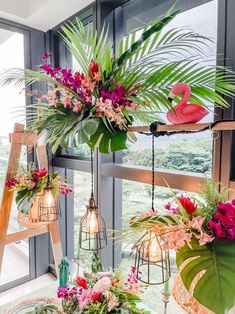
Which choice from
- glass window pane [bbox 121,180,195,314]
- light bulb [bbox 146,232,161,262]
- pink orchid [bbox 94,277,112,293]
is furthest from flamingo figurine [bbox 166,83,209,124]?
pink orchid [bbox 94,277,112,293]

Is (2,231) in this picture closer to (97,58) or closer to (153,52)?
(97,58)

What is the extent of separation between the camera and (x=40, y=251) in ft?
7.73

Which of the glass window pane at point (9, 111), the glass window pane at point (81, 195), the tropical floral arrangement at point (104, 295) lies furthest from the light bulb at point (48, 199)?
the glass window pane at point (9, 111)

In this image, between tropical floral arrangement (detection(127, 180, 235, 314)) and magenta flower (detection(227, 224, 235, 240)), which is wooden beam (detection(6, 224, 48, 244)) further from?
magenta flower (detection(227, 224, 235, 240))

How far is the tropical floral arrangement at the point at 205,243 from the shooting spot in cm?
62

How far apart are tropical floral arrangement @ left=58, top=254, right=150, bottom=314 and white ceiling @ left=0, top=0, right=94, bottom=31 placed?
1.85 metres

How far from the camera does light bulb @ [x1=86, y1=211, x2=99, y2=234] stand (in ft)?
4.15

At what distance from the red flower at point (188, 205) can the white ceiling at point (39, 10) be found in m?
1.65

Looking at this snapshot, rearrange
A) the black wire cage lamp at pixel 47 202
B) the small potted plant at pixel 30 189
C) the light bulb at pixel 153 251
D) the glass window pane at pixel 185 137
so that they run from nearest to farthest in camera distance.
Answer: the light bulb at pixel 153 251
the glass window pane at pixel 185 137
the black wire cage lamp at pixel 47 202
the small potted plant at pixel 30 189

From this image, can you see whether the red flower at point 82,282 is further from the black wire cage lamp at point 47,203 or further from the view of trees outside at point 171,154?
the black wire cage lamp at point 47,203

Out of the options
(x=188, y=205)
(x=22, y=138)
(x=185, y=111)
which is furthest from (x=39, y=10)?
(x=188, y=205)

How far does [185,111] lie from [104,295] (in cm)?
90

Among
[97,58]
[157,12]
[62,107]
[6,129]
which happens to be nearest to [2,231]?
[6,129]

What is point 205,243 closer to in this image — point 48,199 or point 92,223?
point 92,223
